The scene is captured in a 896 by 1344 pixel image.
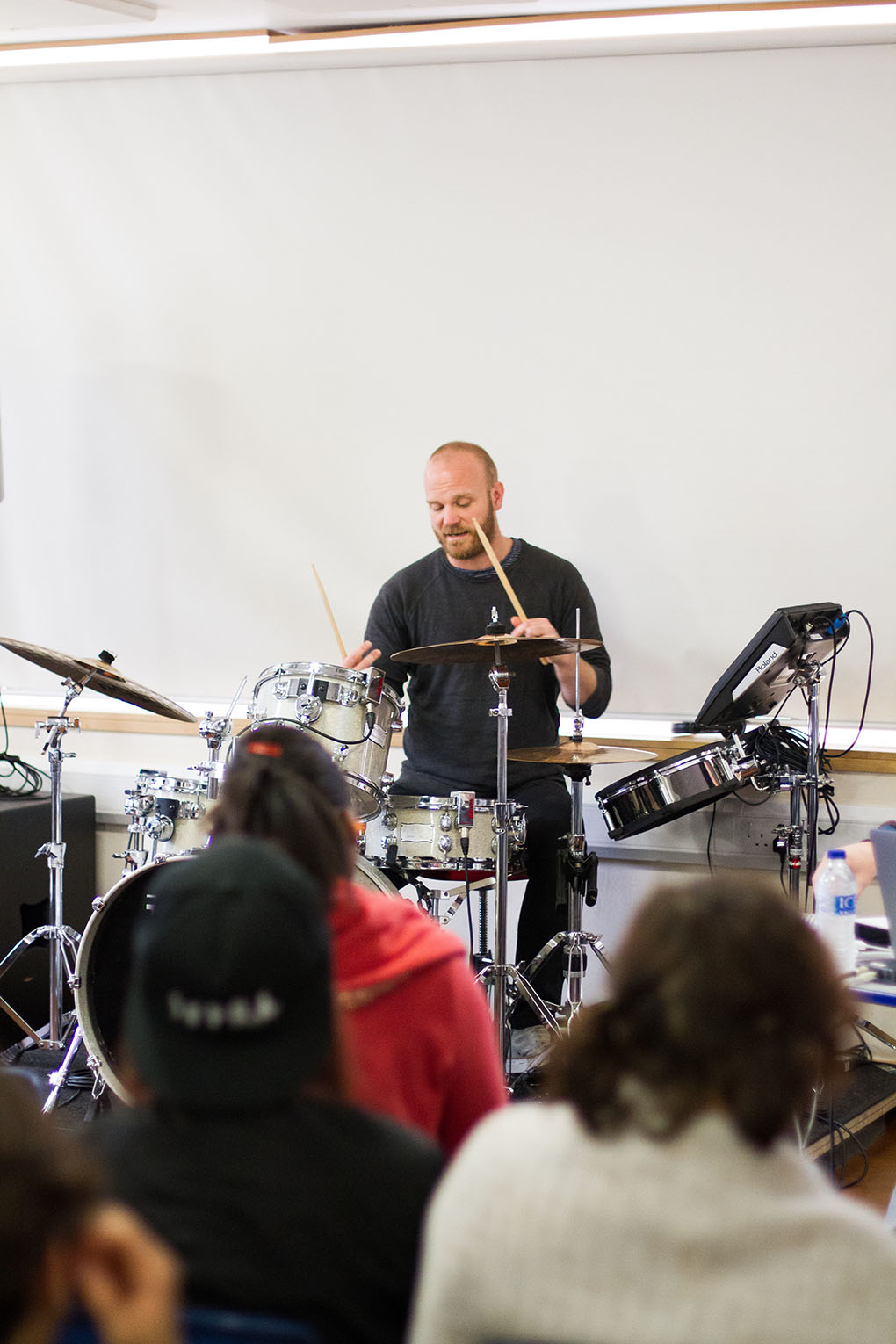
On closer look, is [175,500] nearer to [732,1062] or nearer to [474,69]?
[474,69]

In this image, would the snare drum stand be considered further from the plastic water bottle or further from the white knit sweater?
the white knit sweater

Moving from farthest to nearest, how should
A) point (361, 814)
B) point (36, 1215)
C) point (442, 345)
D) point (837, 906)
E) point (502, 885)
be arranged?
1. point (442, 345)
2. point (361, 814)
3. point (502, 885)
4. point (837, 906)
5. point (36, 1215)

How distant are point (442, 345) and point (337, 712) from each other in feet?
4.92

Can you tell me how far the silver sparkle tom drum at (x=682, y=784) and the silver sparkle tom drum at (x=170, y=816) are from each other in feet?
3.69

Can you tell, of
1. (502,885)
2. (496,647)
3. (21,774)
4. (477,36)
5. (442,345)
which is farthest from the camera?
(21,774)

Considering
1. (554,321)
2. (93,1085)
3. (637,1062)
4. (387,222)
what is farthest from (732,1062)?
(387,222)

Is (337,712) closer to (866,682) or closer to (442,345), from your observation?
(442,345)

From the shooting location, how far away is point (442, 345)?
161 inches

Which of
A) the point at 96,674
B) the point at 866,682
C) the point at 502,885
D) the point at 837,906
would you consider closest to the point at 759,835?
the point at 866,682

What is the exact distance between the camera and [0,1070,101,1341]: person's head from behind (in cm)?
68

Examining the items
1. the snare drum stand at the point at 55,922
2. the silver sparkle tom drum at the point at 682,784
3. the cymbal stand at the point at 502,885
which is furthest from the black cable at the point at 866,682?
the snare drum stand at the point at 55,922

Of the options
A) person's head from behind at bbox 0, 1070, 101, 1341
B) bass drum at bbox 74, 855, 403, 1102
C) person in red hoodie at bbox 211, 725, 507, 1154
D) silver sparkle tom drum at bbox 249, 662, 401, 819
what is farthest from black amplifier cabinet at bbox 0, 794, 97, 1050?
person's head from behind at bbox 0, 1070, 101, 1341

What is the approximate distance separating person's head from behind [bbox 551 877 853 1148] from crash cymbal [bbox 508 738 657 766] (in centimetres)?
208

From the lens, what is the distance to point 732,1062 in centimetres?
92
